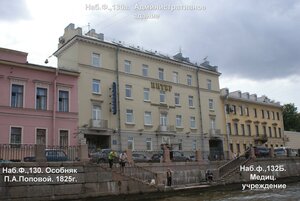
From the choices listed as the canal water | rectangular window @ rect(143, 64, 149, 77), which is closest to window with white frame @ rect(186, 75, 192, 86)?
rectangular window @ rect(143, 64, 149, 77)

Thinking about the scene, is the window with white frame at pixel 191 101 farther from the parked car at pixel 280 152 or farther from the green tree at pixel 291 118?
the green tree at pixel 291 118

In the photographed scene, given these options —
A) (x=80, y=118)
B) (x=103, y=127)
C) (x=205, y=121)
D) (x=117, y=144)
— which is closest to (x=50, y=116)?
(x=80, y=118)

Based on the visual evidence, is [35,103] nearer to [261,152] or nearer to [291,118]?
[261,152]

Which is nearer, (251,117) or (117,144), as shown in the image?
(117,144)

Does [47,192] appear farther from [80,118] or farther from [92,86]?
[92,86]

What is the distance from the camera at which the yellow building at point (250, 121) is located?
52094 millimetres

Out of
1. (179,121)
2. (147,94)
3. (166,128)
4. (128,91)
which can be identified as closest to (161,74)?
(147,94)

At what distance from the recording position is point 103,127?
3541cm

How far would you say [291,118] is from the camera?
75688 mm

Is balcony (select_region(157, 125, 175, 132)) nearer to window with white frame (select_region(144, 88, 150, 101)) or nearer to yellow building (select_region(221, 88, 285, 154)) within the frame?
window with white frame (select_region(144, 88, 150, 101))

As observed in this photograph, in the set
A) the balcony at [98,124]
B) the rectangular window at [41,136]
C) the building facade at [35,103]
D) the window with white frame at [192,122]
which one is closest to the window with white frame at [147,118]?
the balcony at [98,124]

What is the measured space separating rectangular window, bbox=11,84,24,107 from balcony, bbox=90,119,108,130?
6.72 meters

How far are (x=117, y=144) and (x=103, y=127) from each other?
2.57 m

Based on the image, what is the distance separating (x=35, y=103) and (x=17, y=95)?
1.67 metres
